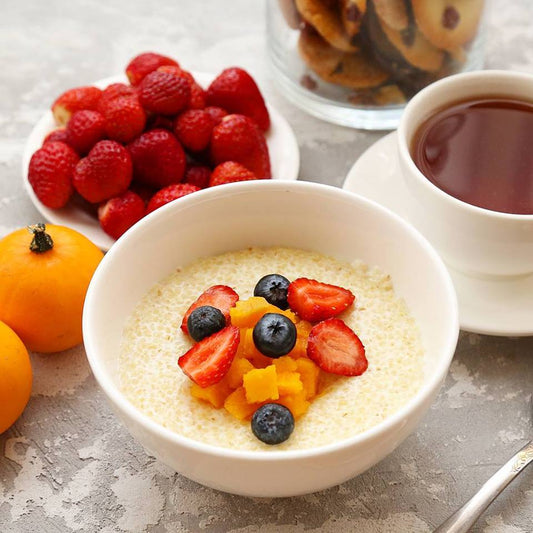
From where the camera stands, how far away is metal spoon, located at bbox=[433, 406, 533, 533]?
4.00ft

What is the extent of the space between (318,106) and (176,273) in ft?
2.42

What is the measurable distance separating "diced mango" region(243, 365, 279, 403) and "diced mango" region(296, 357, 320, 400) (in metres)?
0.06

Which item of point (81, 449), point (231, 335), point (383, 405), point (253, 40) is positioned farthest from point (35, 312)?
point (253, 40)

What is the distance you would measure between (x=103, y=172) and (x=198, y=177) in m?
0.20

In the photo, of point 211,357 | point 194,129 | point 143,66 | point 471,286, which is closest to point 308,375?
point 211,357

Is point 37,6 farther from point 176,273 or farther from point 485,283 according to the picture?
point 485,283

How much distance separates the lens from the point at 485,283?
155 cm

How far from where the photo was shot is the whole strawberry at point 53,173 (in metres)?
1.69

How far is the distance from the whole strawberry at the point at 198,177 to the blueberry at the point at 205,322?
0.53 meters

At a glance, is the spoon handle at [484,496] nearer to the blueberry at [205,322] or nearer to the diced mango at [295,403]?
the diced mango at [295,403]

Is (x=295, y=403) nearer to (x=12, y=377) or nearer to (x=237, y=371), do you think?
(x=237, y=371)

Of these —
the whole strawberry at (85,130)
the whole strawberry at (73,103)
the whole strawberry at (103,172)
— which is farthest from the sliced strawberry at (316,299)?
the whole strawberry at (73,103)

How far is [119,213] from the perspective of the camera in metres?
1.65

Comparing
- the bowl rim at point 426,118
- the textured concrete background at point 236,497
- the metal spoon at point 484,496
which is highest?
the bowl rim at point 426,118
